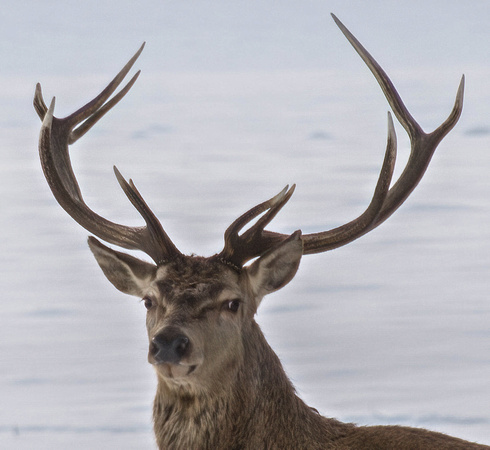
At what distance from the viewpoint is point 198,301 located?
7.04 meters

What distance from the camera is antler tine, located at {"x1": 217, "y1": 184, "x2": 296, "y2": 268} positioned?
746 centimetres

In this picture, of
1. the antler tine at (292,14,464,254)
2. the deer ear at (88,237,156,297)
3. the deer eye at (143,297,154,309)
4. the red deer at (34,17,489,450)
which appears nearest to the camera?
the red deer at (34,17,489,450)

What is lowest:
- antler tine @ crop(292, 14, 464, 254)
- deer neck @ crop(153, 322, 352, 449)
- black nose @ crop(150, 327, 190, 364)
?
deer neck @ crop(153, 322, 352, 449)

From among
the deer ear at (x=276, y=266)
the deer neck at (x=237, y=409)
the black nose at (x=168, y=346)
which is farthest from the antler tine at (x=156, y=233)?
the black nose at (x=168, y=346)

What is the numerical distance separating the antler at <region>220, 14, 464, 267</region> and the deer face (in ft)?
0.66

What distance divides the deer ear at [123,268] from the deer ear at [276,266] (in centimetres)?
70

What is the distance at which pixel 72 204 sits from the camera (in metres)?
8.16

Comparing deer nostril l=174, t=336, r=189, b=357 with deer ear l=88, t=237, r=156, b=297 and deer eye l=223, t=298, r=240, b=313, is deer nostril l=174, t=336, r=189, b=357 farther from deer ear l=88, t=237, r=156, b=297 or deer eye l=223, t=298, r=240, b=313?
deer ear l=88, t=237, r=156, b=297

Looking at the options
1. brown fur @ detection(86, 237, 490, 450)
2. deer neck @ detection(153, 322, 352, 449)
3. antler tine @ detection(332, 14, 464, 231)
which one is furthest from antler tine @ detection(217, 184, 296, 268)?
antler tine @ detection(332, 14, 464, 231)

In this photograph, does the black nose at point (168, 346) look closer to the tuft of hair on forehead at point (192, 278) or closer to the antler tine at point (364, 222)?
the tuft of hair on forehead at point (192, 278)

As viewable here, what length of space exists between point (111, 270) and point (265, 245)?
3.46 ft

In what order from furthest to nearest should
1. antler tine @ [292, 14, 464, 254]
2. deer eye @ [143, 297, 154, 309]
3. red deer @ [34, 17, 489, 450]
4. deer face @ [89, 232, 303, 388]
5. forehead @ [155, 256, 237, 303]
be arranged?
antler tine @ [292, 14, 464, 254], deer eye @ [143, 297, 154, 309], forehead @ [155, 256, 237, 303], red deer @ [34, 17, 489, 450], deer face @ [89, 232, 303, 388]

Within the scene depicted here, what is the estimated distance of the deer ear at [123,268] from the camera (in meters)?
7.63

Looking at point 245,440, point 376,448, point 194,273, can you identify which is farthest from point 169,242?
point 376,448
